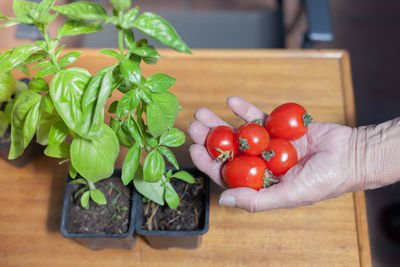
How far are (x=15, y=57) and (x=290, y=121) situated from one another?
26.0 inches

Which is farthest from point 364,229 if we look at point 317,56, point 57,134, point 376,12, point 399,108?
point 376,12

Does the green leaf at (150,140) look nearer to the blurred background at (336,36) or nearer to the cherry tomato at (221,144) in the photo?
the cherry tomato at (221,144)

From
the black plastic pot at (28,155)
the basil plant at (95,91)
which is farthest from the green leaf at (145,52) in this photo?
the black plastic pot at (28,155)

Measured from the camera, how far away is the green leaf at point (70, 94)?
61 cm

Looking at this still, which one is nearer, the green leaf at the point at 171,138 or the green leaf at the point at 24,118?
the green leaf at the point at 24,118

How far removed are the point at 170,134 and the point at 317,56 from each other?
0.75m

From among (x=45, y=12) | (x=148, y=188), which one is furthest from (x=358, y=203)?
(x=45, y=12)

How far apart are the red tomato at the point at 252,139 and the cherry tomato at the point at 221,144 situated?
3 centimetres

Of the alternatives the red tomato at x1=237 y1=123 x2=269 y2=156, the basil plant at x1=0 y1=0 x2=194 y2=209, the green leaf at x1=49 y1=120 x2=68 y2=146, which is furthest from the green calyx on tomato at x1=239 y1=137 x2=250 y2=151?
the green leaf at x1=49 y1=120 x2=68 y2=146

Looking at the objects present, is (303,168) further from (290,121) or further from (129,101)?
(129,101)

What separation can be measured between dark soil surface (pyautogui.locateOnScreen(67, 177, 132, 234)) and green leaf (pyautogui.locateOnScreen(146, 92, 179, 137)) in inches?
14.3

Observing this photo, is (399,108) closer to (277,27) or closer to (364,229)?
(277,27)

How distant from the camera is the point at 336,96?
1.23 meters

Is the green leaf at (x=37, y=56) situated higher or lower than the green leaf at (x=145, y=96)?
higher
